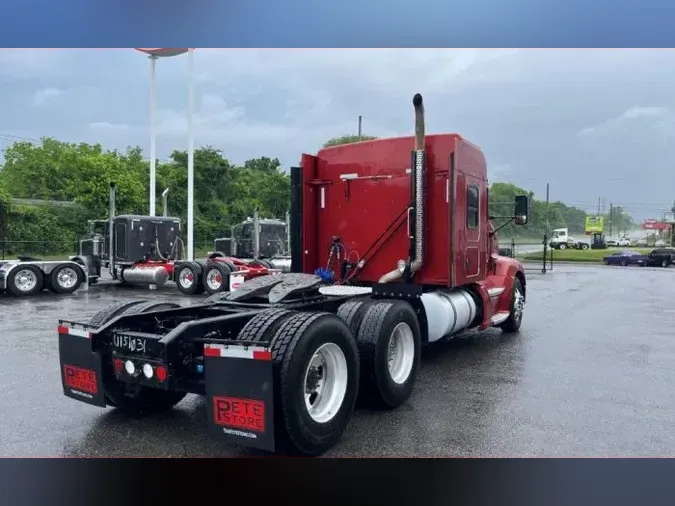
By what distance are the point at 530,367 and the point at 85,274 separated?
13342 mm

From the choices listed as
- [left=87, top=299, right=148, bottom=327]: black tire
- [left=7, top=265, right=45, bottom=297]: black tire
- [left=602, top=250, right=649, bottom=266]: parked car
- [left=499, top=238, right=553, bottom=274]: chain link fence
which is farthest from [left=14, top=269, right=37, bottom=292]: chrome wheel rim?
[left=602, top=250, right=649, bottom=266]: parked car

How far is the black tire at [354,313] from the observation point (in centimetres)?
569

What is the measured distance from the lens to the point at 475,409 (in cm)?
567

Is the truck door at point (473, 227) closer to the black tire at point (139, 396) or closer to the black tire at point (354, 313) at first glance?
the black tire at point (354, 313)

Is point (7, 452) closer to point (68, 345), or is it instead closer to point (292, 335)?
point (68, 345)

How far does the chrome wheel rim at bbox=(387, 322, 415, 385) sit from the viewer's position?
235 inches

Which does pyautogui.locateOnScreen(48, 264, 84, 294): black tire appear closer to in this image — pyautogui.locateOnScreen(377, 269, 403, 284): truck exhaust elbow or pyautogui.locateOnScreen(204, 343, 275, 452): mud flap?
pyautogui.locateOnScreen(377, 269, 403, 284): truck exhaust elbow

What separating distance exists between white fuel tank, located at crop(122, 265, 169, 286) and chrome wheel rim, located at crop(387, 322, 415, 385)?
12767mm

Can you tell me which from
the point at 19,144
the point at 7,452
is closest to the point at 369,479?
the point at 7,452

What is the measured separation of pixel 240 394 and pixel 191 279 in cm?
1311

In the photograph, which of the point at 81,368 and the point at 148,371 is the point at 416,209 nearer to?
the point at 148,371

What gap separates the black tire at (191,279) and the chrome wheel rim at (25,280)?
11.9 ft

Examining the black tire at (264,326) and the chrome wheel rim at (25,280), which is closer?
the black tire at (264,326)

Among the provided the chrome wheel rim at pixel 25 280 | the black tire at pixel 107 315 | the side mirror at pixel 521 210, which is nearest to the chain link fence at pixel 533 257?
the side mirror at pixel 521 210
